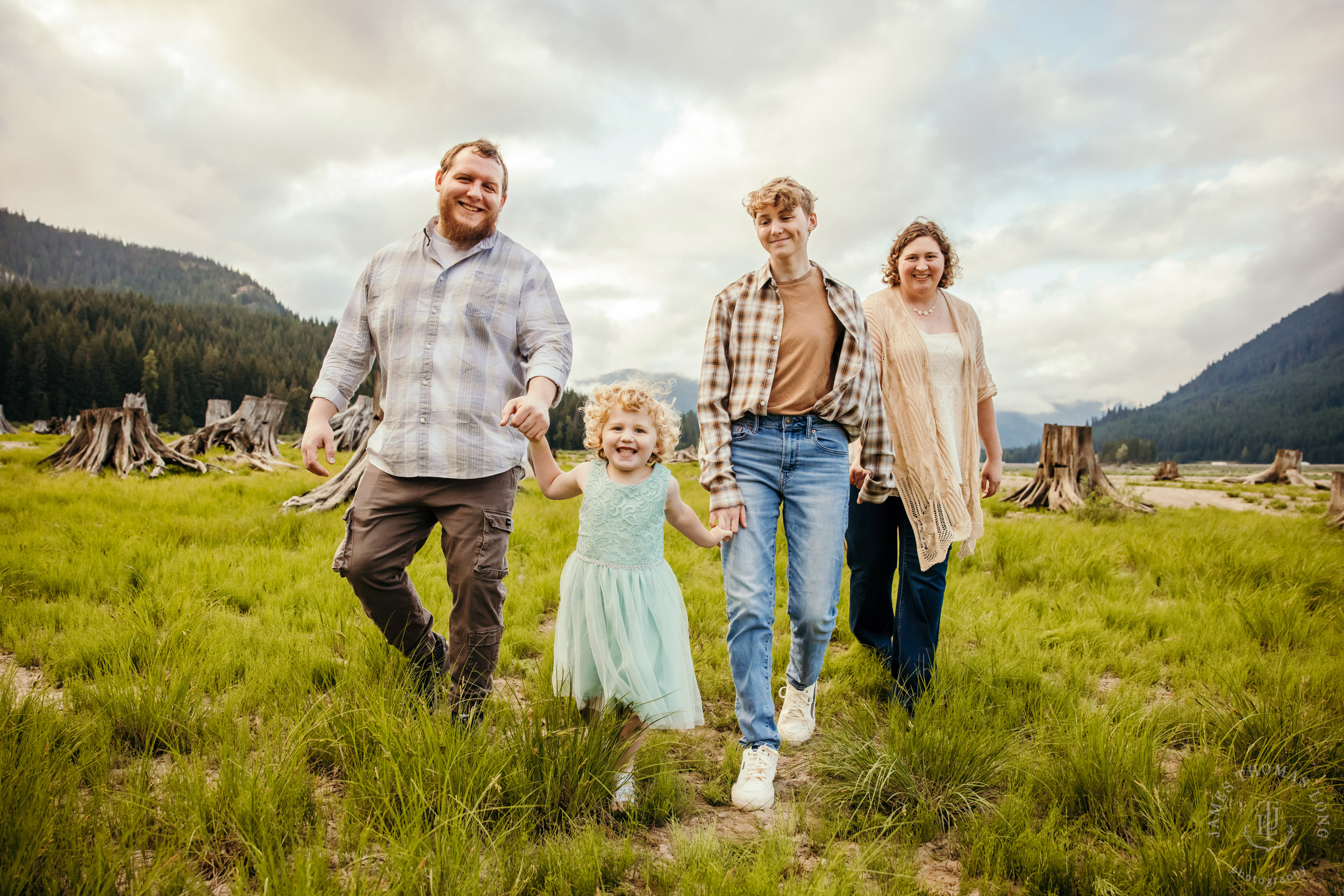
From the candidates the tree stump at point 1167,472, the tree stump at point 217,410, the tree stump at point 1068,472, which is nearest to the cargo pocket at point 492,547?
the tree stump at point 1068,472

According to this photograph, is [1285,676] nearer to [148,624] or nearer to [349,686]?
[349,686]

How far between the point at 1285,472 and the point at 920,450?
2354 centimetres

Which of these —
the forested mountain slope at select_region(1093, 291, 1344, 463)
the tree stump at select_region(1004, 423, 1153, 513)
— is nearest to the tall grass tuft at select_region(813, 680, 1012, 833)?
the tree stump at select_region(1004, 423, 1153, 513)

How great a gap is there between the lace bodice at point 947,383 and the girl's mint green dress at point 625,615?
1638 mm

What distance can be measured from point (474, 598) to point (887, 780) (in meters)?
1.88

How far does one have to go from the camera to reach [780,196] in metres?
2.76

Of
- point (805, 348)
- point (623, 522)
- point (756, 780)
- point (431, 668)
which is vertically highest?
point (805, 348)

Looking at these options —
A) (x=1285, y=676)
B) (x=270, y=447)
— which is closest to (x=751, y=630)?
(x=1285, y=676)

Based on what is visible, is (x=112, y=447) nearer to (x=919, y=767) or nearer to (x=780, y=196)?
(x=780, y=196)

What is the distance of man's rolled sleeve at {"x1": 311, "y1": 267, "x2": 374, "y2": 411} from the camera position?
9.61 feet

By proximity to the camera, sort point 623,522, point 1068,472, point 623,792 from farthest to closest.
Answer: point 1068,472 < point 623,522 < point 623,792

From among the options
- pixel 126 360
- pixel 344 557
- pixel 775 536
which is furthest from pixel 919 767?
pixel 126 360

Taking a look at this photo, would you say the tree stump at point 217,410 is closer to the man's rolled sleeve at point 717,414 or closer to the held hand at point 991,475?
the man's rolled sleeve at point 717,414

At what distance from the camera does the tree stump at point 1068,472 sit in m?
10.7
